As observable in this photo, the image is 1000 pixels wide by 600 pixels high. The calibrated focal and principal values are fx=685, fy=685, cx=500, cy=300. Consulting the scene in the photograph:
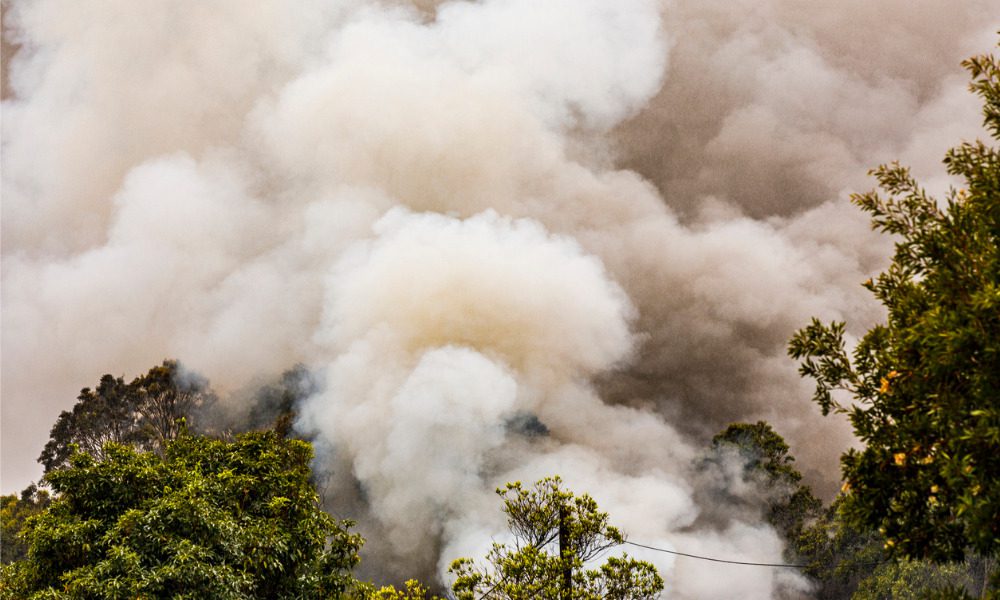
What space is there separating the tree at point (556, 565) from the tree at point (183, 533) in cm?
413

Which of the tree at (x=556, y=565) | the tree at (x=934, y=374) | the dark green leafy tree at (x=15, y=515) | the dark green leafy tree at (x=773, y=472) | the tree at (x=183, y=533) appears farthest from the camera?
the dark green leafy tree at (x=15, y=515)

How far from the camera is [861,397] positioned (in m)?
7.72

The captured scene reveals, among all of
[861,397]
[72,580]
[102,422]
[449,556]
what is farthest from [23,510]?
[861,397]

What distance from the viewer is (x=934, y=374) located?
645 centimetres

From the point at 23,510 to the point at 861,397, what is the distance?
2530 inches

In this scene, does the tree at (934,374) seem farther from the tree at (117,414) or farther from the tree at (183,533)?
the tree at (117,414)

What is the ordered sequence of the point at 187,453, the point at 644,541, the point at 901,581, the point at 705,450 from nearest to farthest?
1. the point at 187,453
2. the point at 901,581
3. the point at 644,541
4. the point at 705,450

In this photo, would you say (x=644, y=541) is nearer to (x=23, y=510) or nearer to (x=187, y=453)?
(x=187, y=453)

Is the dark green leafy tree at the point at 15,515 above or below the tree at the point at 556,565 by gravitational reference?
above

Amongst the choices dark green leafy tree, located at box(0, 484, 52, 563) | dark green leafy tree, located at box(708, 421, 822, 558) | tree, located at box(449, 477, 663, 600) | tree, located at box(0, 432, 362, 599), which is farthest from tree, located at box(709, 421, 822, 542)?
dark green leafy tree, located at box(0, 484, 52, 563)

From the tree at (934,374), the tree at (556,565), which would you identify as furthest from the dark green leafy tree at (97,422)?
the tree at (934,374)

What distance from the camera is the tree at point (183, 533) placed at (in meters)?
9.38

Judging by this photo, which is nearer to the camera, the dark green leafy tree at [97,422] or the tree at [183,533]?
the tree at [183,533]

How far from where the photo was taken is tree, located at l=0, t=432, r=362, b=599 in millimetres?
9383
